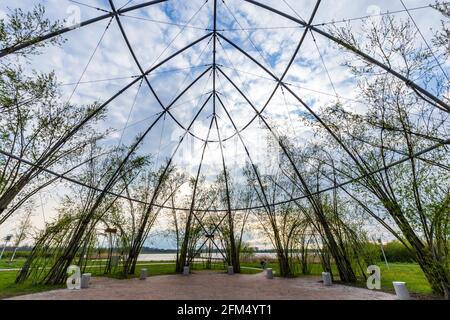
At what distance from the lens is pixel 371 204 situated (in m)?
9.02

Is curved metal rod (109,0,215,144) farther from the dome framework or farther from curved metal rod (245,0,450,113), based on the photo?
curved metal rod (245,0,450,113)

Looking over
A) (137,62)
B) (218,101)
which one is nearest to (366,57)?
(137,62)

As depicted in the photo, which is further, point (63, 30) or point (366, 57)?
point (366, 57)

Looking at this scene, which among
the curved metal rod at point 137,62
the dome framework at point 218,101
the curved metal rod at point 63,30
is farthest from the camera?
the curved metal rod at point 137,62

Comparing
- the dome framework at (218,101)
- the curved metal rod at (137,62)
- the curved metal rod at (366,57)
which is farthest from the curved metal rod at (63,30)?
the curved metal rod at (366,57)

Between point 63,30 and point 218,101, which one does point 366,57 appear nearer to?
point 63,30

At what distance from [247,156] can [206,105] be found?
5260 mm

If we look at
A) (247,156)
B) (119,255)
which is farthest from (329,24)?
(119,255)

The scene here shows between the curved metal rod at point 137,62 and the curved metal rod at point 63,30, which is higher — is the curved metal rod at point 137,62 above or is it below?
above

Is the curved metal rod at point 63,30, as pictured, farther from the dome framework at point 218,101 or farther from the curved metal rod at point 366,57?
the curved metal rod at point 366,57

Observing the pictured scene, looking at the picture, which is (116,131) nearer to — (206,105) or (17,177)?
(17,177)

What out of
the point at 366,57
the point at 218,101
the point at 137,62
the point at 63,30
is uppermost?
the point at 218,101

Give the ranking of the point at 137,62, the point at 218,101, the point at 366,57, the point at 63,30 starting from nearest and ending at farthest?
the point at 63,30, the point at 366,57, the point at 137,62, the point at 218,101

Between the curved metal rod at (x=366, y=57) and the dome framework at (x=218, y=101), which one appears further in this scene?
the dome framework at (x=218, y=101)
